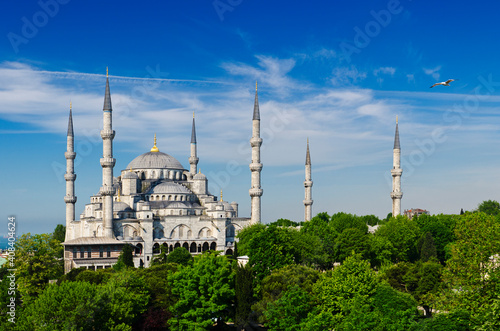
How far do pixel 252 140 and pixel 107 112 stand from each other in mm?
16964

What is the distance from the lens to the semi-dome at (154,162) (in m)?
78.8

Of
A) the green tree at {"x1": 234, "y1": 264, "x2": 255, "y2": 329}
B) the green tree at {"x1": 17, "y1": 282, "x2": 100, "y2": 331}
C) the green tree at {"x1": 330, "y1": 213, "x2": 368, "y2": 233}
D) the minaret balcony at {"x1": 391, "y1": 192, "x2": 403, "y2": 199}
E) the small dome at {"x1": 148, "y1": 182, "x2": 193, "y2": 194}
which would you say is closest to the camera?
the green tree at {"x1": 17, "y1": 282, "x2": 100, "y2": 331}

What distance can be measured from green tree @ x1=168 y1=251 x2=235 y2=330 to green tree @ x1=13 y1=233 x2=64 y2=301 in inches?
507

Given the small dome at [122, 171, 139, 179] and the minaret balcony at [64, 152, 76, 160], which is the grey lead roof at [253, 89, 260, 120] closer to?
the small dome at [122, 171, 139, 179]

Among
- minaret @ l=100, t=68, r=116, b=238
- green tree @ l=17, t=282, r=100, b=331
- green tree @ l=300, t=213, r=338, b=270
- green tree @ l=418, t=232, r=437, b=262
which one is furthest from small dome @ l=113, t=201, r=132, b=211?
green tree @ l=17, t=282, r=100, b=331

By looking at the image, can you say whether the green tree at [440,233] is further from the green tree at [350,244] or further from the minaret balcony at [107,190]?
the minaret balcony at [107,190]

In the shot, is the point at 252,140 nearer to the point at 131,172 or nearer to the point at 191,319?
the point at 131,172

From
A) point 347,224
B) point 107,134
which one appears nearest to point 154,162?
point 107,134

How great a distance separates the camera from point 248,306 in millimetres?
32625

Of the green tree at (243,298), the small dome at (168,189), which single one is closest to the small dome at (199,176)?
the small dome at (168,189)

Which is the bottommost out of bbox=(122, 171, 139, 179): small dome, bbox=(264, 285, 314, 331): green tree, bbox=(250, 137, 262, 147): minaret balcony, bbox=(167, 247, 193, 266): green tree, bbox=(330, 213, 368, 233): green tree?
bbox=(264, 285, 314, 331): green tree

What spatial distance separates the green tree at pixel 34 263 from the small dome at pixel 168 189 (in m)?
30.2

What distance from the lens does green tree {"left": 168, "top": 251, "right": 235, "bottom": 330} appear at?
31097 mm

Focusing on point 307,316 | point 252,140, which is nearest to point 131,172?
point 252,140
